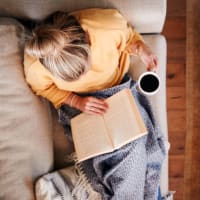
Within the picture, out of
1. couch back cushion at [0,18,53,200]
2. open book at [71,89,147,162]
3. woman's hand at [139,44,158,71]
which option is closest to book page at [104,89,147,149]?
open book at [71,89,147,162]

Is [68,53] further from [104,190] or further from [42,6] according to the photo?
[104,190]

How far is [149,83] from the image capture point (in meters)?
1.00

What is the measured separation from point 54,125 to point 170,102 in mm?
571

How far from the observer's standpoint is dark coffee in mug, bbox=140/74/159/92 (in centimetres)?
99

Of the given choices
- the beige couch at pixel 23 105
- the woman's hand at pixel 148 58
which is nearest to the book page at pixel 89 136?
the beige couch at pixel 23 105

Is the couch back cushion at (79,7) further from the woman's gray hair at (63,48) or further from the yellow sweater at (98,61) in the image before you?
the woman's gray hair at (63,48)

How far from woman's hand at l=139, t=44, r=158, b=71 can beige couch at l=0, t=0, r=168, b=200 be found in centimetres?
11

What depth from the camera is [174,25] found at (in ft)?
4.95

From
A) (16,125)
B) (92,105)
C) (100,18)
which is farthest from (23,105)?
(100,18)

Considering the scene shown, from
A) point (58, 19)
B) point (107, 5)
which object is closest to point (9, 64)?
point (58, 19)

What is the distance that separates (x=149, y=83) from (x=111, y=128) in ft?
0.58

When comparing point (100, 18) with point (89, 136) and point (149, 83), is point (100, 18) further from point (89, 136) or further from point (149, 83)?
point (89, 136)

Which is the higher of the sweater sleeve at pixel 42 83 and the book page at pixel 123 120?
the sweater sleeve at pixel 42 83

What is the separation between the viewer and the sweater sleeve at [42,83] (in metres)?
1.00
